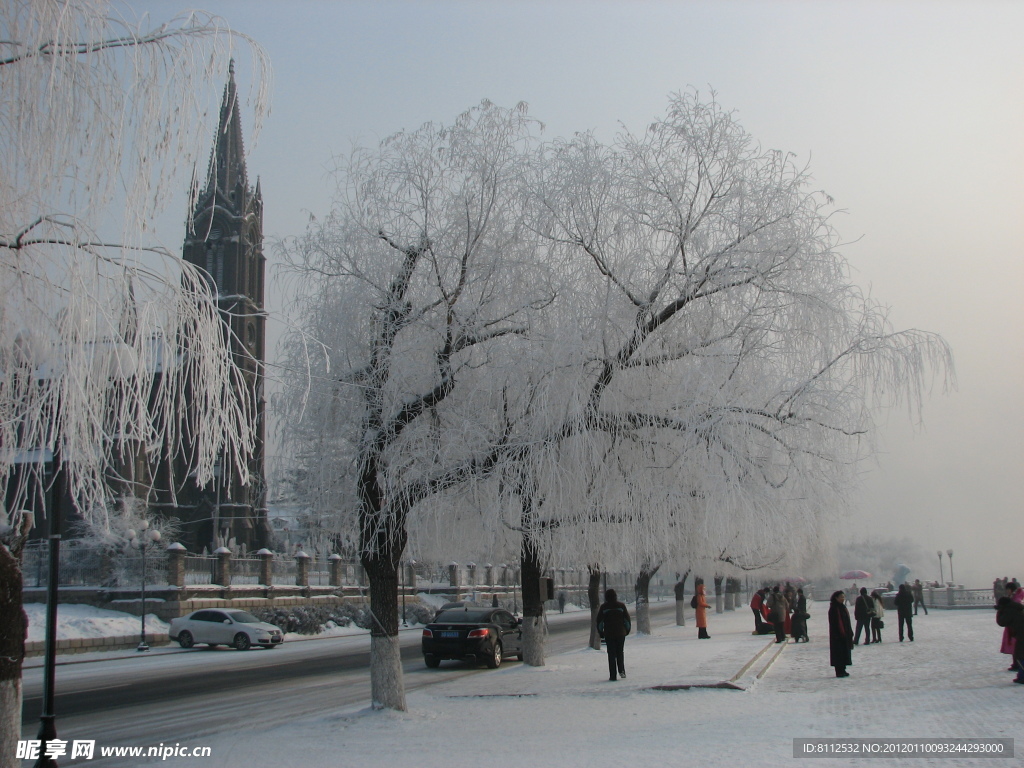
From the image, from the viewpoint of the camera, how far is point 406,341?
39.3 feet

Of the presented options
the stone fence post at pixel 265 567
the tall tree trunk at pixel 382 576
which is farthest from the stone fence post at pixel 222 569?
the tall tree trunk at pixel 382 576

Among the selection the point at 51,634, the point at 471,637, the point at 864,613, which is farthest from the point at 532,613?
the point at 51,634

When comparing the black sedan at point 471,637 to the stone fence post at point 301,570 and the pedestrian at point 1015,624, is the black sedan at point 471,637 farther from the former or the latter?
the stone fence post at point 301,570

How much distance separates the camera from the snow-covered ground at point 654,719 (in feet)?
27.0

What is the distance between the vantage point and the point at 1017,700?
34.4ft

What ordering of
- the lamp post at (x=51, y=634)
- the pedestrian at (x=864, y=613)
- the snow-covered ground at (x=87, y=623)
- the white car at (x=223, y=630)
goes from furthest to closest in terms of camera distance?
the white car at (x=223, y=630) < the snow-covered ground at (x=87, y=623) < the pedestrian at (x=864, y=613) < the lamp post at (x=51, y=634)

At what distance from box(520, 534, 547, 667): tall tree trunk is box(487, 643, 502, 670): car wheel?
2696 mm

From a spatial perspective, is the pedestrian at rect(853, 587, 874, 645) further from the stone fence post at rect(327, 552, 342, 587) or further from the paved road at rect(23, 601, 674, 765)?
the stone fence post at rect(327, 552, 342, 587)

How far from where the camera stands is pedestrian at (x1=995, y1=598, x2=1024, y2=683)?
11882 millimetres

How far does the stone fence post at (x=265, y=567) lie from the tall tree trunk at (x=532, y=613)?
24.6m

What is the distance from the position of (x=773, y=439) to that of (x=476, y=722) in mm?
5401

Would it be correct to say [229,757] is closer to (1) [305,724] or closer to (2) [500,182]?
(1) [305,724]

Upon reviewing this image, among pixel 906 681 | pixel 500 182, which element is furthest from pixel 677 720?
pixel 500 182

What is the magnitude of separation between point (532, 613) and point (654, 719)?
7172 mm
